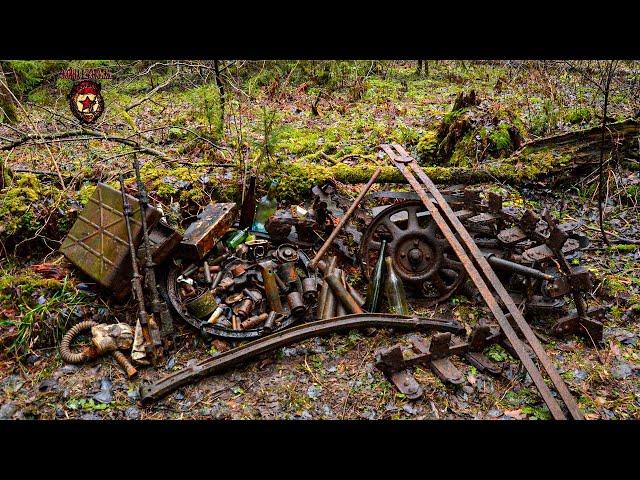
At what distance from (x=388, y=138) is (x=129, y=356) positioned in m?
6.24

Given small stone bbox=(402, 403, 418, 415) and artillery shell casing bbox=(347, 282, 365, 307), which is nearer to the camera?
small stone bbox=(402, 403, 418, 415)

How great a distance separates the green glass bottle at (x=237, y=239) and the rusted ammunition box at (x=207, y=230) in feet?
0.43

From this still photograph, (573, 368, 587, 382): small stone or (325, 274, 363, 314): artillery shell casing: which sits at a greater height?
(325, 274, 363, 314): artillery shell casing

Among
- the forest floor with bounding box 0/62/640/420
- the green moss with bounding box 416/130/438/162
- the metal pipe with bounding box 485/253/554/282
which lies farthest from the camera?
the green moss with bounding box 416/130/438/162

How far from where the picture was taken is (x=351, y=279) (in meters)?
5.22

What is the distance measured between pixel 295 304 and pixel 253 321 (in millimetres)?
472

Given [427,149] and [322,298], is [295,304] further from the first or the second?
[427,149]

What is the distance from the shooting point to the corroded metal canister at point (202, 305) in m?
4.59

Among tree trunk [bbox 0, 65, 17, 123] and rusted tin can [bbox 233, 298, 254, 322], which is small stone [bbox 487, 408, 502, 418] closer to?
rusted tin can [bbox 233, 298, 254, 322]

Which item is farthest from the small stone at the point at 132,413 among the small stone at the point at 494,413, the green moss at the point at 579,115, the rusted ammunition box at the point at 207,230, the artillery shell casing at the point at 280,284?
the green moss at the point at 579,115

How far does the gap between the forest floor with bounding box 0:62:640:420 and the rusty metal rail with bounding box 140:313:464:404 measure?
11cm

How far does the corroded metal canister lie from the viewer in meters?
4.59

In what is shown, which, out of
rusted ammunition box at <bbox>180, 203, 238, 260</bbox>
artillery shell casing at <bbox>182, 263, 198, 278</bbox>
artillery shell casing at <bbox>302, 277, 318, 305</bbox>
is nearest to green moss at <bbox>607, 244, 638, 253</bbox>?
artillery shell casing at <bbox>302, 277, 318, 305</bbox>

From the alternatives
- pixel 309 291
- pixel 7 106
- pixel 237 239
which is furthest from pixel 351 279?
pixel 7 106
